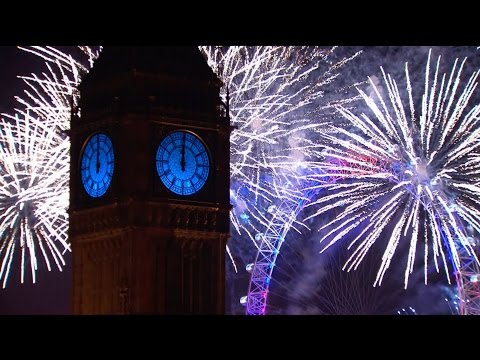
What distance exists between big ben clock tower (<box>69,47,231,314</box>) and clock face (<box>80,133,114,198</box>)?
32mm

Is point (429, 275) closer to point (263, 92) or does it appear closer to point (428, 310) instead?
point (428, 310)

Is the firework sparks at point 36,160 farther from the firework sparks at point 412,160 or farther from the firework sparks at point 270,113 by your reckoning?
the firework sparks at point 412,160

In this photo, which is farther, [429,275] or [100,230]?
[429,275]

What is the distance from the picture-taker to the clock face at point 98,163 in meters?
91.8

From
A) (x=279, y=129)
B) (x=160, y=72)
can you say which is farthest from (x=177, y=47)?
(x=279, y=129)

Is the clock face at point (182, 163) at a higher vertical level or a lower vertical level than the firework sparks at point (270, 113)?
lower

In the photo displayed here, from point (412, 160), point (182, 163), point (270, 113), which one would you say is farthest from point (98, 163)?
point (412, 160)

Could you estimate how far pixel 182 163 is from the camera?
9150 cm

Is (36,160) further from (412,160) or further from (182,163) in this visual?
(412,160)

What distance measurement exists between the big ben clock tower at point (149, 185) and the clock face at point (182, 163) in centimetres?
3

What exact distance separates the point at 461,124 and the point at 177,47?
1022 centimetres

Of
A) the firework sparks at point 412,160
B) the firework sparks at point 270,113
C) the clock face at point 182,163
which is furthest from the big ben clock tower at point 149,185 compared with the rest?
the firework sparks at point 412,160

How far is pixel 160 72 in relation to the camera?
9269 cm
